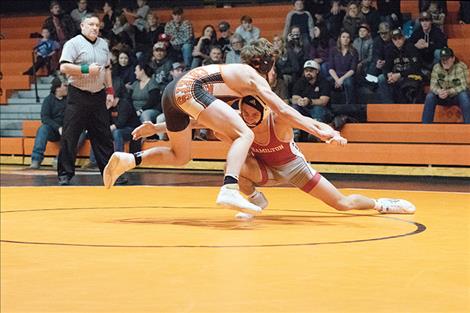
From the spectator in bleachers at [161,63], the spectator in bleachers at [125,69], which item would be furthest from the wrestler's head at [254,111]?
the spectator in bleachers at [125,69]

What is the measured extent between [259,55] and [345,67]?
24.0 feet

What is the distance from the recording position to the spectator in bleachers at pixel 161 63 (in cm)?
1488

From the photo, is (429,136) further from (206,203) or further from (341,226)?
(341,226)

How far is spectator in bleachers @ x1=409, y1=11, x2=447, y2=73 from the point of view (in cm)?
1412

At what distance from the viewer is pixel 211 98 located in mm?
7008

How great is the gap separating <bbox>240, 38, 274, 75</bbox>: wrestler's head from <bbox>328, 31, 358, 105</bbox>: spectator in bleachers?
7.08m

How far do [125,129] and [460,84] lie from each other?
14.3ft

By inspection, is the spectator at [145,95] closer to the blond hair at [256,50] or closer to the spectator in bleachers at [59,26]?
the spectator in bleachers at [59,26]

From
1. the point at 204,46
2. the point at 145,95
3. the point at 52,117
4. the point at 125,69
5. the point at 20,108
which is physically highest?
the point at 204,46

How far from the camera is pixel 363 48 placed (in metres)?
14.6

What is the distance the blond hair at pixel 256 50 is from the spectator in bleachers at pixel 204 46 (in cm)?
847

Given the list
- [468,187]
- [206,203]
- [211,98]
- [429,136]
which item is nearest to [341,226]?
[211,98]

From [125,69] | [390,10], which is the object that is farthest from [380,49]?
[125,69]

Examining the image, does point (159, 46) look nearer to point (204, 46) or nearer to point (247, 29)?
point (204, 46)
